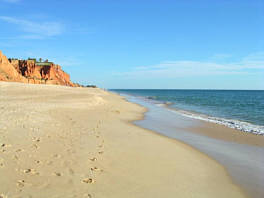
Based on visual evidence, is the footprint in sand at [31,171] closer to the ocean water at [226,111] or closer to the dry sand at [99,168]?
the dry sand at [99,168]

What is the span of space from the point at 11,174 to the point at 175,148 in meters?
5.64

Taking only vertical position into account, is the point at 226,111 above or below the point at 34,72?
below

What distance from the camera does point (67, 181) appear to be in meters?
4.57

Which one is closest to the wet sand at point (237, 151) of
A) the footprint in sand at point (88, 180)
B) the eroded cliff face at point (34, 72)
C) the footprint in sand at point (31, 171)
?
the footprint in sand at point (88, 180)

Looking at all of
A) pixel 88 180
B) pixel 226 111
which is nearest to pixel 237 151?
pixel 88 180

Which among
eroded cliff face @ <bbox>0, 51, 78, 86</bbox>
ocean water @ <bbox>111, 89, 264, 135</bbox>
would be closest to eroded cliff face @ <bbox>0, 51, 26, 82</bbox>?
eroded cliff face @ <bbox>0, 51, 78, 86</bbox>

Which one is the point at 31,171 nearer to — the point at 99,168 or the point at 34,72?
the point at 99,168

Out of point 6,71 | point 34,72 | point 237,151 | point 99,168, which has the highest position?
point 34,72

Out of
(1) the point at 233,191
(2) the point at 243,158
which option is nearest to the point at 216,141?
(2) the point at 243,158

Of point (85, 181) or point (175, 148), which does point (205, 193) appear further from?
point (175, 148)

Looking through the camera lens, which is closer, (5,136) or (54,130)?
(5,136)

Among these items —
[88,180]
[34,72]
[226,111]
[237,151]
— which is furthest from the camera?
[34,72]

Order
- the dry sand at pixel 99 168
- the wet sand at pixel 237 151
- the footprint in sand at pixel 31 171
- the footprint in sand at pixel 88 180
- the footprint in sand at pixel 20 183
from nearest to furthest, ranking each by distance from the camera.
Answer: the footprint in sand at pixel 20 183 < the dry sand at pixel 99 168 < the footprint in sand at pixel 88 180 < the footprint in sand at pixel 31 171 < the wet sand at pixel 237 151

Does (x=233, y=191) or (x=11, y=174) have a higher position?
(x=11, y=174)
